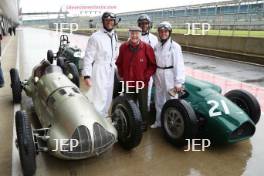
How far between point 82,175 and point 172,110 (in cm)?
171

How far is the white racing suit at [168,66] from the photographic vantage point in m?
5.00

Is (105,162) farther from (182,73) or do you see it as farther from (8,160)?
(182,73)

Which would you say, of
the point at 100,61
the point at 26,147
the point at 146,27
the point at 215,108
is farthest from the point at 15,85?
the point at 215,108

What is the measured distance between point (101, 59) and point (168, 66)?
3.55ft

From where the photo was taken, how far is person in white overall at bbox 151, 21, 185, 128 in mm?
4969

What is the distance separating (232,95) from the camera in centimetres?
552

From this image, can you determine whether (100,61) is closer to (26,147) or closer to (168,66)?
(168,66)

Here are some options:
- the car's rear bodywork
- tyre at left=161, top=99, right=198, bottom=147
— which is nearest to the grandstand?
the car's rear bodywork

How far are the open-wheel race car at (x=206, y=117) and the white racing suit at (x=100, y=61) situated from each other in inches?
41.5

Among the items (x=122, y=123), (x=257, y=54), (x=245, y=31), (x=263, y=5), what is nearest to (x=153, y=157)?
(x=122, y=123)

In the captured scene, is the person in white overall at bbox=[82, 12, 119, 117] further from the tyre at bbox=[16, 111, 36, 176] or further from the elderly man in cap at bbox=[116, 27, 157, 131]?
the tyre at bbox=[16, 111, 36, 176]

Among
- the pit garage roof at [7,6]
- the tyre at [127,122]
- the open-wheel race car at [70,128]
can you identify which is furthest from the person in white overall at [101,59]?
the pit garage roof at [7,6]

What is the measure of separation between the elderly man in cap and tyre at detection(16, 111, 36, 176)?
1825mm

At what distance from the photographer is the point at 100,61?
512 centimetres
